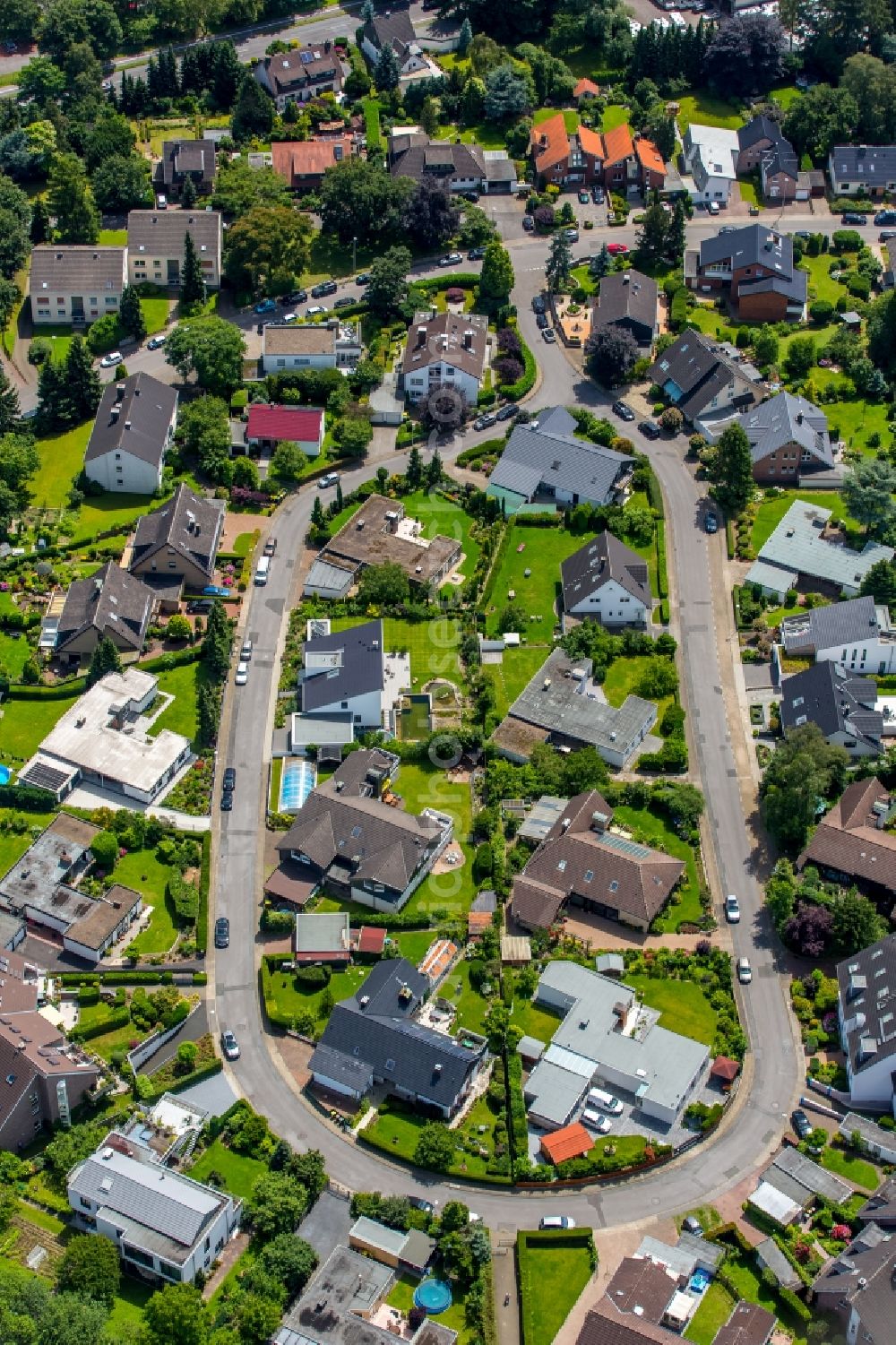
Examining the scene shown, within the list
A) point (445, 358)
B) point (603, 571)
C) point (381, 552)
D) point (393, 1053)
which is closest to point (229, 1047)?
point (393, 1053)

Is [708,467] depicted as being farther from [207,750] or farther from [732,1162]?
[732,1162]

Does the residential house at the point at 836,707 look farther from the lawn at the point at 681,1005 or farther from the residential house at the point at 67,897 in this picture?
the residential house at the point at 67,897

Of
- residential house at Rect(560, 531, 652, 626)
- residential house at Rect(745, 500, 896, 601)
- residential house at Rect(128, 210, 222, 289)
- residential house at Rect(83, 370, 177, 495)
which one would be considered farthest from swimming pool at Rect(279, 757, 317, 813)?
residential house at Rect(128, 210, 222, 289)

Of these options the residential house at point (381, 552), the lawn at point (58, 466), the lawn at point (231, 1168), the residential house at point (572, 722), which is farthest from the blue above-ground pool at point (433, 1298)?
the lawn at point (58, 466)

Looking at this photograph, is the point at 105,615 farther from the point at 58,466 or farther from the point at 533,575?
the point at 533,575

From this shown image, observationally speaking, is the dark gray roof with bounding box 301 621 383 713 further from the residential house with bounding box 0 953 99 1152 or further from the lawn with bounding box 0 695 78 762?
the residential house with bounding box 0 953 99 1152

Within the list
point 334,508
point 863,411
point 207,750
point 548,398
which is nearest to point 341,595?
point 334,508
